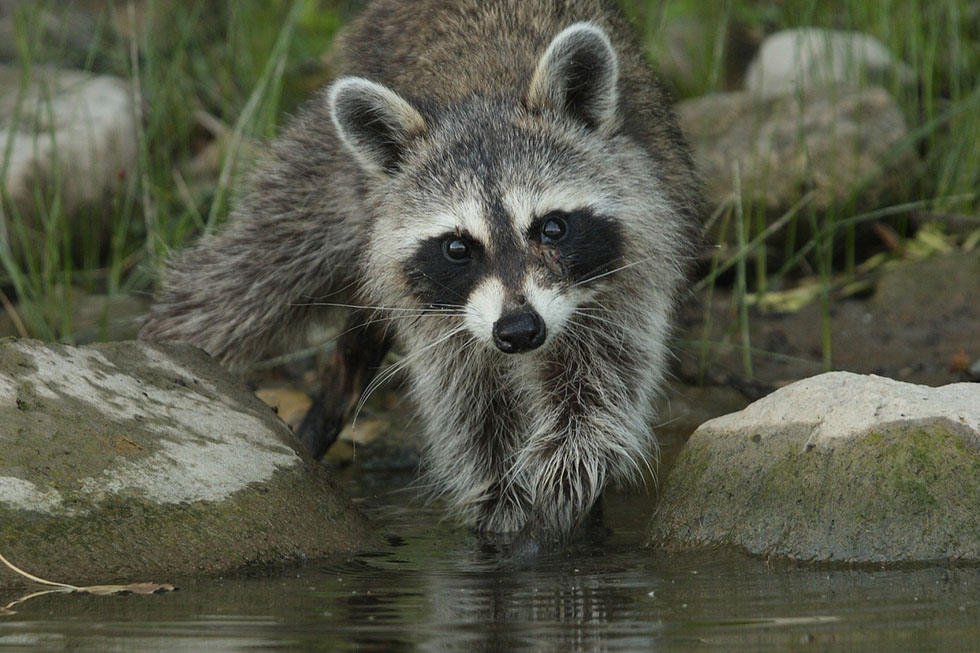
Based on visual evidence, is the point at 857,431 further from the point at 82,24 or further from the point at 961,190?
the point at 82,24

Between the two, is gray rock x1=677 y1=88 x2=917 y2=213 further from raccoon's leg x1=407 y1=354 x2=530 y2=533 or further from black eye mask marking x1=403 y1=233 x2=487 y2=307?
black eye mask marking x1=403 y1=233 x2=487 y2=307

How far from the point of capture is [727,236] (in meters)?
6.55

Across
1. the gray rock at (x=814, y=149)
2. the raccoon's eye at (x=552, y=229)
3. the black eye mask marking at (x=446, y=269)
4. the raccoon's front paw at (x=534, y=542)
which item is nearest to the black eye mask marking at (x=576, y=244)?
the raccoon's eye at (x=552, y=229)

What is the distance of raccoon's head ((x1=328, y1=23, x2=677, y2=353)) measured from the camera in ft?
12.3

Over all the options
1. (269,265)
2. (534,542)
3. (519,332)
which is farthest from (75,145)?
(519,332)

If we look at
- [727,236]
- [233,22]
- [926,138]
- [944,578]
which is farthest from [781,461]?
[233,22]

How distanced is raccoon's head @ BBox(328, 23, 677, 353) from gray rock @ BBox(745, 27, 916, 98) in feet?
7.78

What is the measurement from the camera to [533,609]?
2988mm

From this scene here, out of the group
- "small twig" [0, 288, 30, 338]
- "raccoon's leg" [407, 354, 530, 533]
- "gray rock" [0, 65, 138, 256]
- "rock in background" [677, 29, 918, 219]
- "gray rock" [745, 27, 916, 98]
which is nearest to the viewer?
"raccoon's leg" [407, 354, 530, 533]

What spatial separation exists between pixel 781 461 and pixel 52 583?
5.93 feet

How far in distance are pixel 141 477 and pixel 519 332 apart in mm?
1024

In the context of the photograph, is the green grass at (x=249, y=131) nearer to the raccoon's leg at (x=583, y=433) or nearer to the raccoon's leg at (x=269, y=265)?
the raccoon's leg at (x=269, y=265)

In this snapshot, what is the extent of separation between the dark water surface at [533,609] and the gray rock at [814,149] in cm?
307

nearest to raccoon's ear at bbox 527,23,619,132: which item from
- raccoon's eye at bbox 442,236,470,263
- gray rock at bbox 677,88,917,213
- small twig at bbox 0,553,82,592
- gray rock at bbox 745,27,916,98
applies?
raccoon's eye at bbox 442,236,470,263
